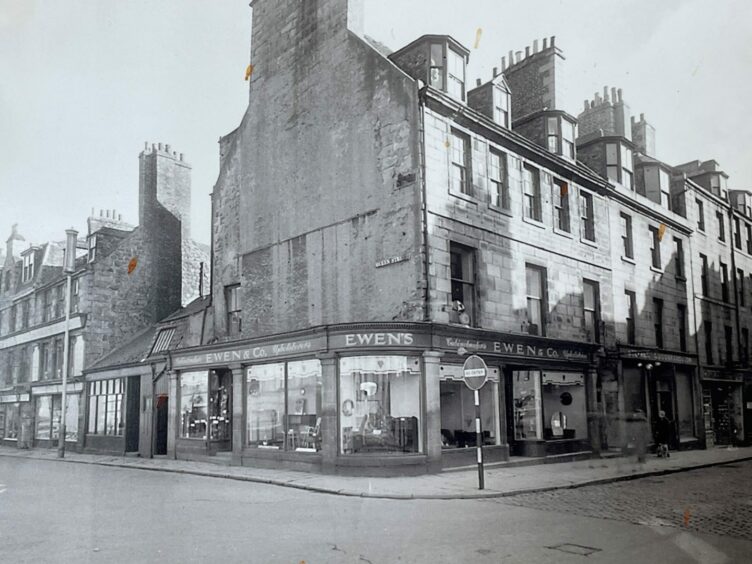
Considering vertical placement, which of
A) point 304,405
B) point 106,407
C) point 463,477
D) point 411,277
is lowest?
point 463,477

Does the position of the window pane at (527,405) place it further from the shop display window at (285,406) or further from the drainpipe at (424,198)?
the shop display window at (285,406)

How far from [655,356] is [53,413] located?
2747 cm

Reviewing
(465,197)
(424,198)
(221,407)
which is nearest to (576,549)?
(424,198)

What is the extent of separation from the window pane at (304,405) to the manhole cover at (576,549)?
33.5 ft

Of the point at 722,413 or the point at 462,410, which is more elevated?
the point at 462,410

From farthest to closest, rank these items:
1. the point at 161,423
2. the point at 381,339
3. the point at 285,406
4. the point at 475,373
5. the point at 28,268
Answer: the point at 28,268
the point at 161,423
the point at 285,406
the point at 381,339
the point at 475,373

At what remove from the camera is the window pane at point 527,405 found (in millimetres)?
20031

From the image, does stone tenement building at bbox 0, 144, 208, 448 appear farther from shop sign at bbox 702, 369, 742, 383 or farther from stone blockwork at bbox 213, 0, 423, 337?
shop sign at bbox 702, 369, 742, 383

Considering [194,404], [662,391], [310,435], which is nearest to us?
[310,435]

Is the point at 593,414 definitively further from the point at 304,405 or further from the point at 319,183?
the point at 319,183

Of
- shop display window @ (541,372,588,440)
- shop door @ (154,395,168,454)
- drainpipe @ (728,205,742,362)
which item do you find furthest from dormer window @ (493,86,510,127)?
drainpipe @ (728,205,742,362)

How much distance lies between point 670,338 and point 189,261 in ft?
74.4

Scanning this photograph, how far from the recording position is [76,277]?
31328 mm

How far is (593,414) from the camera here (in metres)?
22.1
